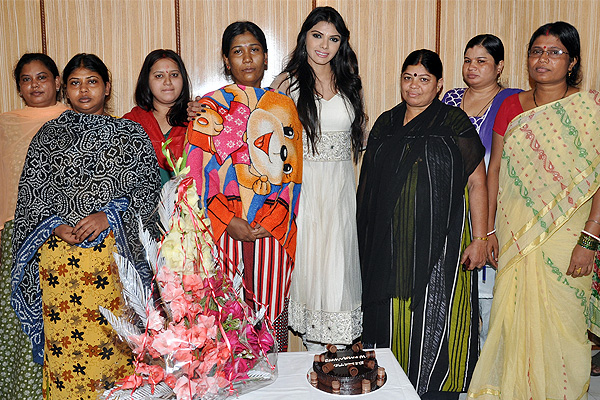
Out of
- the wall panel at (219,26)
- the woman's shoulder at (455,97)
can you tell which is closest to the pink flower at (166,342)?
the woman's shoulder at (455,97)

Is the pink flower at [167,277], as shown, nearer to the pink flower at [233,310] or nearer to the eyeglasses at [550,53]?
the pink flower at [233,310]

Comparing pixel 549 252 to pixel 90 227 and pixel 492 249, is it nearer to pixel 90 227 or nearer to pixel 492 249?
pixel 492 249

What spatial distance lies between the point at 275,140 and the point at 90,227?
0.87 m

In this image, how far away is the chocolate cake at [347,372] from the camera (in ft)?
4.86

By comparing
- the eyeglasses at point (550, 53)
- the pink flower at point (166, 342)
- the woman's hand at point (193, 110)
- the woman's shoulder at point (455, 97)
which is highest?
the eyeglasses at point (550, 53)

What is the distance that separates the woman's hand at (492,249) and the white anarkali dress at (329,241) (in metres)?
0.62

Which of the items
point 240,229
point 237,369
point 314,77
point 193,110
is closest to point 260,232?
point 240,229


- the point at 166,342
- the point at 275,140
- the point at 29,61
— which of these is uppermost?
the point at 29,61

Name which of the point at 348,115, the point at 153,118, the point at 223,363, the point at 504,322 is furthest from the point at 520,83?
the point at 223,363

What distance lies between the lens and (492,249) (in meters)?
2.51

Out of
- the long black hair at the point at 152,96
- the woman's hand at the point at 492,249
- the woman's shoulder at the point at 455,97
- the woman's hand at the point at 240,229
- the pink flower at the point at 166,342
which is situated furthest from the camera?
the woman's shoulder at the point at 455,97

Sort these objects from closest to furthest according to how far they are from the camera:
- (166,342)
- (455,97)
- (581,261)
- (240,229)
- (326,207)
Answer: (166,342), (581,261), (240,229), (326,207), (455,97)

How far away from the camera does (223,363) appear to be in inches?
54.0

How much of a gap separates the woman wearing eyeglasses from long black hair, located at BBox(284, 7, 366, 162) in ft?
2.41
